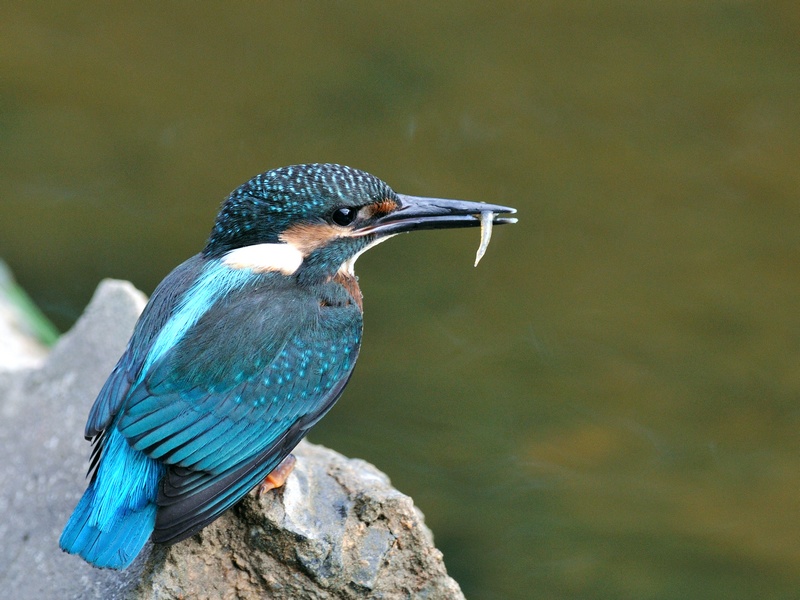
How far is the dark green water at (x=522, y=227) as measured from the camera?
17.0 ft

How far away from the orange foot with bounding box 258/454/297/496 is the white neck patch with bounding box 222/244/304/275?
55 cm

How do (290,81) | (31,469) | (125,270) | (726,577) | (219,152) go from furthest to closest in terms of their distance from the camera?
(290,81) < (219,152) < (125,270) < (726,577) < (31,469)

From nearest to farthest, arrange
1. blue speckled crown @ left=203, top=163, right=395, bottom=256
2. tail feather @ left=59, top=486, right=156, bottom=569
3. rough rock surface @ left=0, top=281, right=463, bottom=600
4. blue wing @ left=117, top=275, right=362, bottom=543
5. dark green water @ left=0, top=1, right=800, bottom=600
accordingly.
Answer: tail feather @ left=59, top=486, right=156, bottom=569
blue wing @ left=117, top=275, right=362, bottom=543
rough rock surface @ left=0, top=281, right=463, bottom=600
blue speckled crown @ left=203, top=163, right=395, bottom=256
dark green water @ left=0, top=1, right=800, bottom=600

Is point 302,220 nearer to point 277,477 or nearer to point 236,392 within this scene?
point 236,392

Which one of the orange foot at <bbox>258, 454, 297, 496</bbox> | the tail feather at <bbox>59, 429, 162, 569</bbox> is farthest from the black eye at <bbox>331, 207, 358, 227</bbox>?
the tail feather at <bbox>59, 429, 162, 569</bbox>

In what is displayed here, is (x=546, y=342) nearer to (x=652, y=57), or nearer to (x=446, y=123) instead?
(x=446, y=123)

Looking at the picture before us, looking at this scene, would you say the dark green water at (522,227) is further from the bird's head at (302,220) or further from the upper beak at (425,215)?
the bird's head at (302,220)

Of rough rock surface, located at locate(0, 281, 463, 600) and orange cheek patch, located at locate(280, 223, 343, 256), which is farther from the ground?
orange cheek patch, located at locate(280, 223, 343, 256)

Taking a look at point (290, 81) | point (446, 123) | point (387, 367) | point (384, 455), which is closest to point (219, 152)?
point (290, 81)

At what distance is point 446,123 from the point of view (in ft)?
23.3

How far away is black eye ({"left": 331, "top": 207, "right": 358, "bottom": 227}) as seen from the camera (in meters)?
3.22

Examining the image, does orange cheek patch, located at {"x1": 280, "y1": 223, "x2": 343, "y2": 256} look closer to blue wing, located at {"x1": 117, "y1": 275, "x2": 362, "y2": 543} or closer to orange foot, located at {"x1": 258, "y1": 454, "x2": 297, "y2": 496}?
blue wing, located at {"x1": 117, "y1": 275, "x2": 362, "y2": 543}

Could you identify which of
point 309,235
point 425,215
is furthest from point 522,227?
point 309,235

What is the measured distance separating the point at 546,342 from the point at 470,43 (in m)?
2.46
